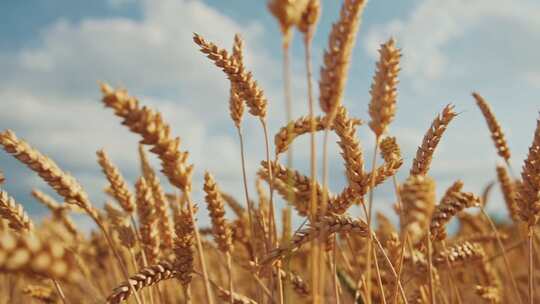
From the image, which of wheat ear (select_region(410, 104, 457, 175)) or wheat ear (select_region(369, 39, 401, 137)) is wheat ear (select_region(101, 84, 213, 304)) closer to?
wheat ear (select_region(369, 39, 401, 137))

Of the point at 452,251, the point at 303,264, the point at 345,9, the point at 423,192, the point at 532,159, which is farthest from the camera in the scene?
the point at 303,264

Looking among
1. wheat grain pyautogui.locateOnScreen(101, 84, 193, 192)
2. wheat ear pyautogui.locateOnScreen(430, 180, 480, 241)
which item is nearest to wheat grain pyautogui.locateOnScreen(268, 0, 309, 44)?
wheat grain pyautogui.locateOnScreen(101, 84, 193, 192)

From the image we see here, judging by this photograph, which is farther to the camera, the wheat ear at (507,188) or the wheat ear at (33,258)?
the wheat ear at (507,188)

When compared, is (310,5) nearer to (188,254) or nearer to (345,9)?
(345,9)

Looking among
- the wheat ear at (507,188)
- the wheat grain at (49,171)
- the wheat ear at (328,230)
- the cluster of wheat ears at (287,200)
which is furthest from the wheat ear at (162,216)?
the wheat ear at (507,188)

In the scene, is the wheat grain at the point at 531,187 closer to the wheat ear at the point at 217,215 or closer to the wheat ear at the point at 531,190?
the wheat ear at the point at 531,190

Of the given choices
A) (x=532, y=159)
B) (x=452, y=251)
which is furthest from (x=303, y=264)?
(x=532, y=159)

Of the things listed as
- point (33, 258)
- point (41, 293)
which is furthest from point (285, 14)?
point (41, 293)

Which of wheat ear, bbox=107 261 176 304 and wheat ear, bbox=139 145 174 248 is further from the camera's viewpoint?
wheat ear, bbox=139 145 174 248

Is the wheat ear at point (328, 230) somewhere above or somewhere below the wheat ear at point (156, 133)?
below

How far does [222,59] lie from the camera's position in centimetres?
194

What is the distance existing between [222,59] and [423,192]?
1.03m

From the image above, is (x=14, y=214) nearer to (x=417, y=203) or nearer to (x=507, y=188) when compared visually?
(x=417, y=203)

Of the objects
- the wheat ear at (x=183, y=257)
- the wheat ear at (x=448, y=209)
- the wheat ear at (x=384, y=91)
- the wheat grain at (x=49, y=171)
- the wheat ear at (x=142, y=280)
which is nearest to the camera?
the wheat ear at (x=384, y=91)
